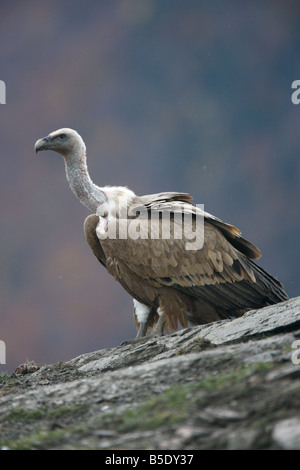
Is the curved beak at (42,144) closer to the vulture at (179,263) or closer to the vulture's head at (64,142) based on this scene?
the vulture's head at (64,142)

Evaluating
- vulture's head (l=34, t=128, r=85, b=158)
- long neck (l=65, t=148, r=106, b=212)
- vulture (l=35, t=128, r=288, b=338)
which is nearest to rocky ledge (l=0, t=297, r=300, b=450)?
vulture (l=35, t=128, r=288, b=338)

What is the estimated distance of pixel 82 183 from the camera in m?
8.45

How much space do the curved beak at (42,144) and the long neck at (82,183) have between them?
1.09ft

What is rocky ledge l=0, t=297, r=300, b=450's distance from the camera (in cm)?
305

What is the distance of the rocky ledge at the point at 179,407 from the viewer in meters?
3.05

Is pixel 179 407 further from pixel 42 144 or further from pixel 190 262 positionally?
pixel 42 144

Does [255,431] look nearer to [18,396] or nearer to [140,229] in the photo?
[18,396]

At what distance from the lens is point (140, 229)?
25.1 feet

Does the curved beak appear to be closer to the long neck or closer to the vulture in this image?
the long neck

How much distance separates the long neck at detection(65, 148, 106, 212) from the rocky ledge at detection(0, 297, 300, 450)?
410 centimetres

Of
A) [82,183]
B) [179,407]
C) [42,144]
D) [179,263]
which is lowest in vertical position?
[179,407]

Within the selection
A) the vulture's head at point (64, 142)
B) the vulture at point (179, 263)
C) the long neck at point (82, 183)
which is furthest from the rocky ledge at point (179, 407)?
the vulture's head at point (64, 142)

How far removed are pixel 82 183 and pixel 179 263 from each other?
1.82 meters

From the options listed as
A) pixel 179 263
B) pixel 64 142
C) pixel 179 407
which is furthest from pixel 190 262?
pixel 179 407
